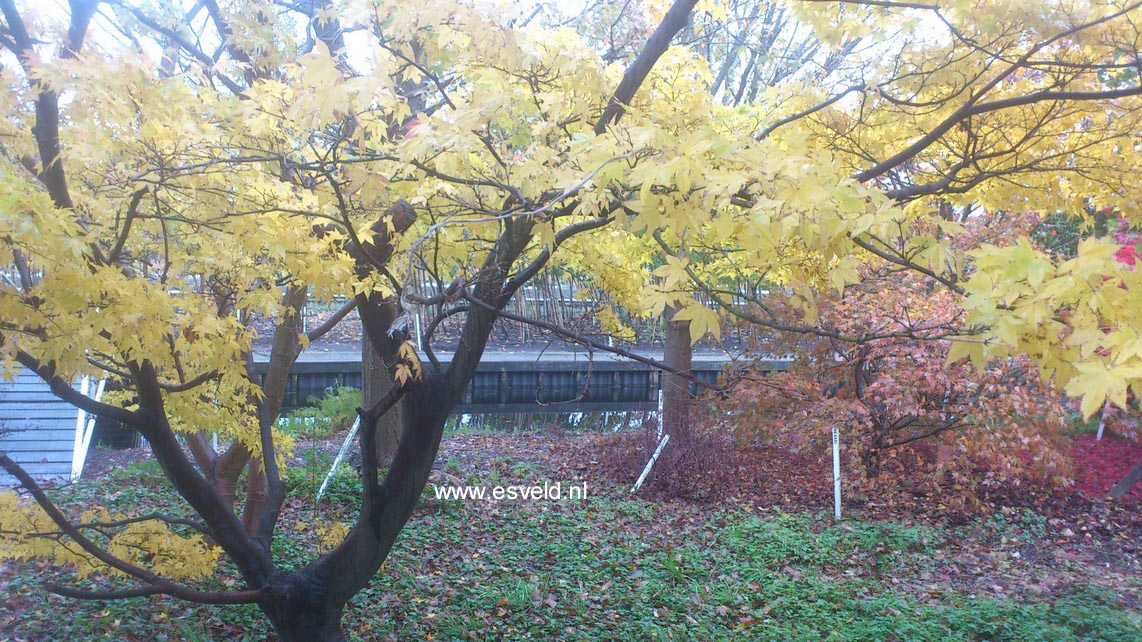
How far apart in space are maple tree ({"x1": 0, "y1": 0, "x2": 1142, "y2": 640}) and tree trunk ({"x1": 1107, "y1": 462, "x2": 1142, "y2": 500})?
144 inches

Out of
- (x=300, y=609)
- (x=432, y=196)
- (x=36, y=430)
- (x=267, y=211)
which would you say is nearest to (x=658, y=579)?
(x=300, y=609)

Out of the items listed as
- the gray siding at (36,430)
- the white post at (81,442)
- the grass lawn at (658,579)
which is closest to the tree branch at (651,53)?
the grass lawn at (658,579)

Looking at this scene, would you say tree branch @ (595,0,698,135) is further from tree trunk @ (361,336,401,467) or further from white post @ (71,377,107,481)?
white post @ (71,377,107,481)

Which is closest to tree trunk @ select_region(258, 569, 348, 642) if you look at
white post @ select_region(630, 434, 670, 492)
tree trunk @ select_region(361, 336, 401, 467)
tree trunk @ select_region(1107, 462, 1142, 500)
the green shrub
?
tree trunk @ select_region(361, 336, 401, 467)

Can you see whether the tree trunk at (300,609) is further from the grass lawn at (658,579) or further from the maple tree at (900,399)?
the maple tree at (900,399)

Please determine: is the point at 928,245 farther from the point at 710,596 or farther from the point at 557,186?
the point at 710,596

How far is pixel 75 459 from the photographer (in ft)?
23.2

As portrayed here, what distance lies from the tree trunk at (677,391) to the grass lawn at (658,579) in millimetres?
889

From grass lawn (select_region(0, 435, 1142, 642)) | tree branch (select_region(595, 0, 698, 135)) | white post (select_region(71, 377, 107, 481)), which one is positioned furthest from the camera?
white post (select_region(71, 377, 107, 481))

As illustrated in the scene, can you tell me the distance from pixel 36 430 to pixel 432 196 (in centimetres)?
648

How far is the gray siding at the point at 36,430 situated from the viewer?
7.09 meters

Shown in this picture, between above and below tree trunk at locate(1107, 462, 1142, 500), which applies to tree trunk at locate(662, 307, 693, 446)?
above

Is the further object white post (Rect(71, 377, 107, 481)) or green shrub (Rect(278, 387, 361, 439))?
green shrub (Rect(278, 387, 361, 439))

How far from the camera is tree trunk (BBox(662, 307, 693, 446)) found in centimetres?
739
